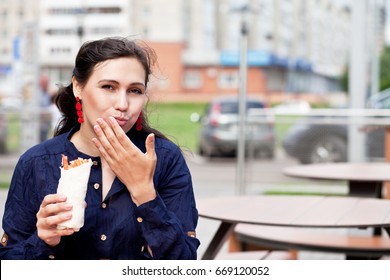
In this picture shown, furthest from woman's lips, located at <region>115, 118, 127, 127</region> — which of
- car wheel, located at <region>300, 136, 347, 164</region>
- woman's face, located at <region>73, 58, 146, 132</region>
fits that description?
car wheel, located at <region>300, 136, 347, 164</region>

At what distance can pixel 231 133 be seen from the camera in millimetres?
9984

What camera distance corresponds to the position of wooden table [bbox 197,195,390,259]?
2594mm

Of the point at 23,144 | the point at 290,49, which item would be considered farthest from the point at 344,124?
the point at 290,49

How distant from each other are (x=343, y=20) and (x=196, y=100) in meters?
40.9

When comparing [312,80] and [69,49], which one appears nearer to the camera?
[69,49]

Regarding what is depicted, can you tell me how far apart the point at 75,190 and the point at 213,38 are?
73786 millimetres

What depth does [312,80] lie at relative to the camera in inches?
3081

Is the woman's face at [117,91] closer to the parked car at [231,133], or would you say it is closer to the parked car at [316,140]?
the parked car at [231,133]

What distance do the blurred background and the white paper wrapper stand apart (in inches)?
13.8

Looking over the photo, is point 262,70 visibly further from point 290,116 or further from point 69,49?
point 290,116

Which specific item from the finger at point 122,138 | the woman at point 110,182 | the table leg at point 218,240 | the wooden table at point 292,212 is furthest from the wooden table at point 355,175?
the finger at point 122,138

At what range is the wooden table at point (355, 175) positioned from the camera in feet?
13.5
